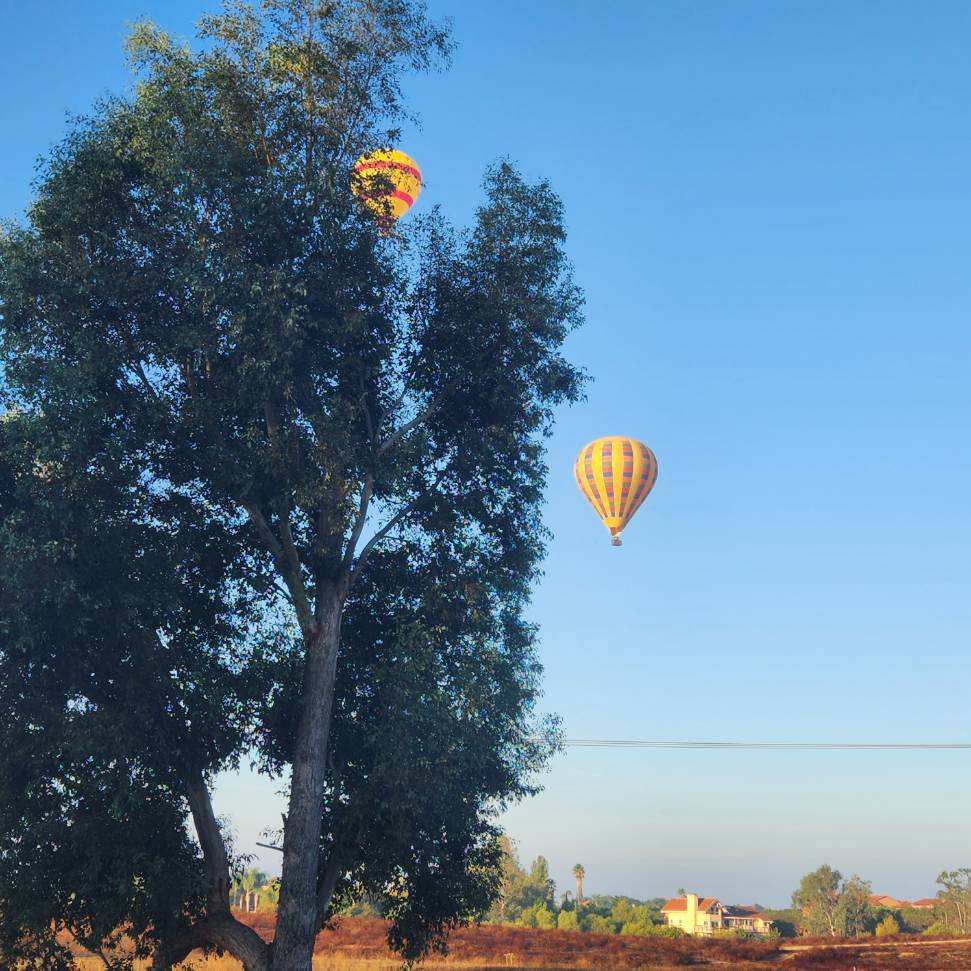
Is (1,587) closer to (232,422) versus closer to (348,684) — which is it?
(232,422)


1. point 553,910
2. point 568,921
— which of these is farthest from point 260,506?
point 553,910

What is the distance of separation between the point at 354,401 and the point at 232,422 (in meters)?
2.86

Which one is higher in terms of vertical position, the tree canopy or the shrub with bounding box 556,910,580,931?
the tree canopy

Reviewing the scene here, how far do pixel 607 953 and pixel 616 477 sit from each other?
1254 inches

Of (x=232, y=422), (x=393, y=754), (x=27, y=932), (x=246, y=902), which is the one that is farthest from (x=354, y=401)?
(x=246, y=902)

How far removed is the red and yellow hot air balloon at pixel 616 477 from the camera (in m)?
74.6

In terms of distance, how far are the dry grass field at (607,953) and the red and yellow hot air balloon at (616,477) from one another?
1074 inches


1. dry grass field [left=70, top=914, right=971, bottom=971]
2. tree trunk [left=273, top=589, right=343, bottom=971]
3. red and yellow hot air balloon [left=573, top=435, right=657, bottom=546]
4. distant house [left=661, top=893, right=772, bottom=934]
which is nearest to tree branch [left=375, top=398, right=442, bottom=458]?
tree trunk [left=273, top=589, right=343, bottom=971]

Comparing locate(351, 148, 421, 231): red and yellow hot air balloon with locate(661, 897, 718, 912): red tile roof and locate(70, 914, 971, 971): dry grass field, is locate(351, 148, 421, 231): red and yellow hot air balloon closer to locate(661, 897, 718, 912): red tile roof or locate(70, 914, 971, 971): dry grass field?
locate(70, 914, 971, 971): dry grass field

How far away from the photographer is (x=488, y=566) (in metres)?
26.2

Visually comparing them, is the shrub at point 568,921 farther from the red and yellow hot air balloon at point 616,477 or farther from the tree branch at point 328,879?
the tree branch at point 328,879

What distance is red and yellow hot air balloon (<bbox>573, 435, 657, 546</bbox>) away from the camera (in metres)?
74.6

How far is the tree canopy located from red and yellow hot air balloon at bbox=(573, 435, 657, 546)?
156 feet

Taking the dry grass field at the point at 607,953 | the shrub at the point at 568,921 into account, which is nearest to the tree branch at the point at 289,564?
the dry grass field at the point at 607,953
